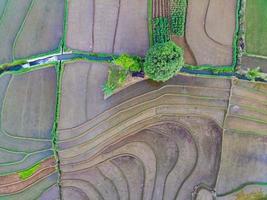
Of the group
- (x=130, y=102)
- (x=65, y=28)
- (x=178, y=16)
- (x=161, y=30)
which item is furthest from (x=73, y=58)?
(x=178, y=16)

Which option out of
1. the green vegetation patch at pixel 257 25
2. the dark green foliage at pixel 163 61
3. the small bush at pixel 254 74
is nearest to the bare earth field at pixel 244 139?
the small bush at pixel 254 74

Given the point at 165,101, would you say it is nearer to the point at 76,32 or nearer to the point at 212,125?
the point at 212,125

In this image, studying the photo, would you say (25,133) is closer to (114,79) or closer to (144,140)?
(114,79)

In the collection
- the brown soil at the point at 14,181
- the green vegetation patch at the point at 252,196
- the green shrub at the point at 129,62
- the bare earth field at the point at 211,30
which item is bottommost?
the green vegetation patch at the point at 252,196

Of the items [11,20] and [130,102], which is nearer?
[130,102]

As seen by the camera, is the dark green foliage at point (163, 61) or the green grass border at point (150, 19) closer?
the dark green foliage at point (163, 61)

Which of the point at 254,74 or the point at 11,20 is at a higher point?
the point at 11,20

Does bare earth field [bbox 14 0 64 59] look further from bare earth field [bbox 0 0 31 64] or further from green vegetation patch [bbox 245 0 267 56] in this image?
green vegetation patch [bbox 245 0 267 56]

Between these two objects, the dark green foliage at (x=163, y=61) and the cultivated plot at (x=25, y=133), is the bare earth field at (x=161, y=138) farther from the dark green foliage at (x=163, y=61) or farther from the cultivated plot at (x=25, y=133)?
the dark green foliage at (x=163, y=61)
